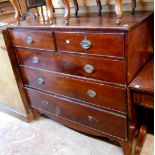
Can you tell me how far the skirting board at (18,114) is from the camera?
196cm

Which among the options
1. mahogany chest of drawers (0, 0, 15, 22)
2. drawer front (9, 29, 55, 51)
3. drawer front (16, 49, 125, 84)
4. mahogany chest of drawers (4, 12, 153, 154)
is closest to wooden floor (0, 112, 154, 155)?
mahogany chest of drawers (4, 12, 153, 154)

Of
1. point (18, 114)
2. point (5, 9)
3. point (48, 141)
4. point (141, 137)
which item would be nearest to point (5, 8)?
point (5, 9)

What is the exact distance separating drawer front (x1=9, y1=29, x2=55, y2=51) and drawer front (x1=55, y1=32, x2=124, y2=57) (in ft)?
0.24

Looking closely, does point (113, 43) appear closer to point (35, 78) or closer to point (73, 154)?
point (35, 78)

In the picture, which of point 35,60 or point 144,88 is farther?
point 35,60

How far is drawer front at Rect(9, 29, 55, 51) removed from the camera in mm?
1393

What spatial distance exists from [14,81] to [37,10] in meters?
0.69

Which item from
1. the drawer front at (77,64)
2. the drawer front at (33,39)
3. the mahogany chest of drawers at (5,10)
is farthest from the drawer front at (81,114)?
the mahogany chest of drawers at (5,10)

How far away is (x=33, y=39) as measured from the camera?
4.85 ft

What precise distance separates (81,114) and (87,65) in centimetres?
42

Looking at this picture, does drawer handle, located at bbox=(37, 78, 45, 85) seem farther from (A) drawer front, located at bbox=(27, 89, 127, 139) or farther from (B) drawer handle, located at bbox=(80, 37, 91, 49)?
(B) drawer handle, located at bbox=(80, 37, 91, 49)

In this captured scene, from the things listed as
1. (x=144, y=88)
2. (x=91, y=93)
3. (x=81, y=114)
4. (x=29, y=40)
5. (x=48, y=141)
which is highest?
(x=29, y=40)

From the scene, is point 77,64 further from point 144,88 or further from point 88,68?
point 144,88

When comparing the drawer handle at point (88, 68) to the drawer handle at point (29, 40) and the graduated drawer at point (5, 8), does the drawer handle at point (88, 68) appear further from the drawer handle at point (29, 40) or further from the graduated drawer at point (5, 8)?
the graduated drawer at point (5, 8)
